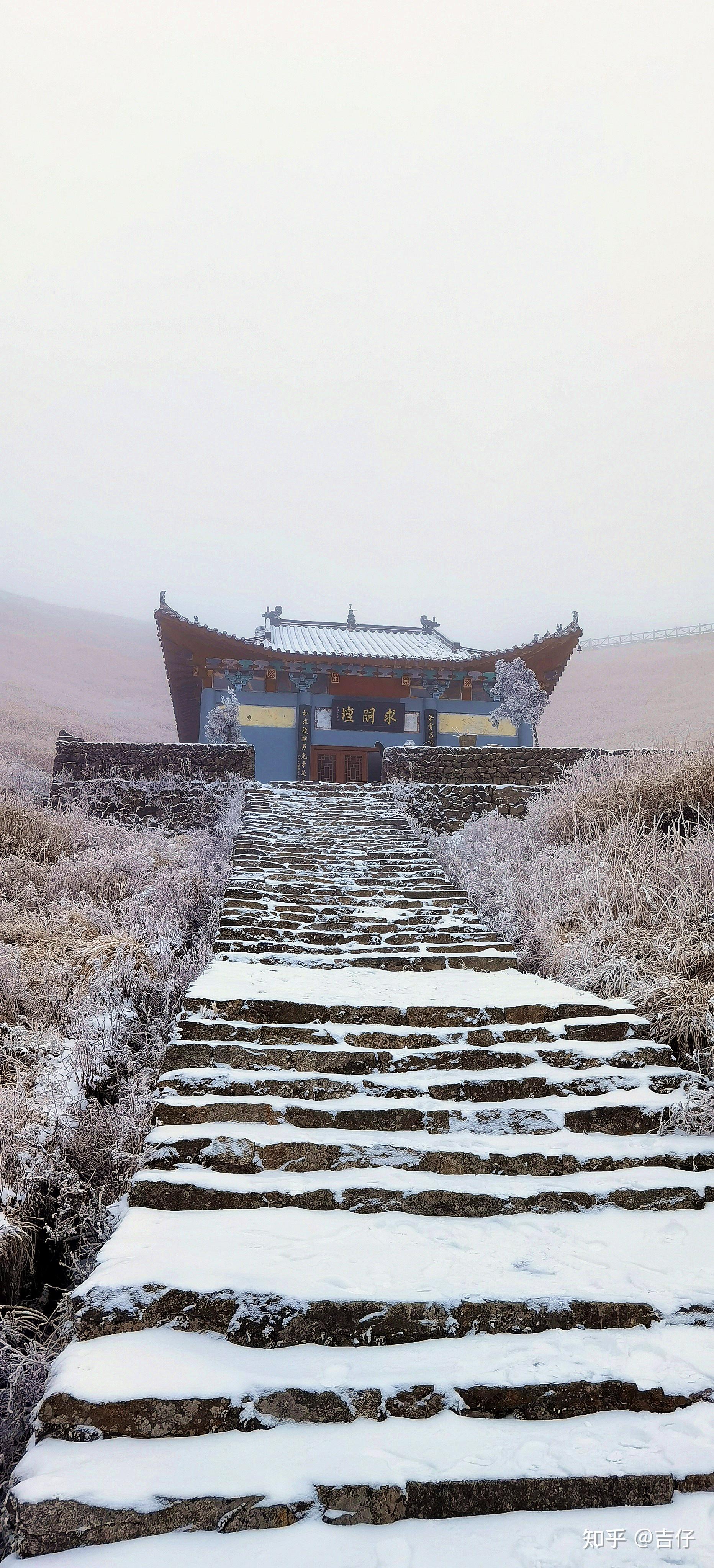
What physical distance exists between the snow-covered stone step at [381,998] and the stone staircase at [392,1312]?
3 centimetres

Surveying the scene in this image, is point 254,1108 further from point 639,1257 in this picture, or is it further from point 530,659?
point 530,659

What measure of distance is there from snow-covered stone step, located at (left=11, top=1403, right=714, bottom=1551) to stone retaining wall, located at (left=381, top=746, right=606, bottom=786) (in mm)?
8438

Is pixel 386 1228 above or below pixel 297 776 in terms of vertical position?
below

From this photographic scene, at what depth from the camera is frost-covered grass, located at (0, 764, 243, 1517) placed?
230cm

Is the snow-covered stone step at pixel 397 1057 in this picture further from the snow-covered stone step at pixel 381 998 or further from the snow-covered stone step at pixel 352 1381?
the snow-covered stone step at pixel 352 1381

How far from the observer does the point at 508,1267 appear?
6.99ft

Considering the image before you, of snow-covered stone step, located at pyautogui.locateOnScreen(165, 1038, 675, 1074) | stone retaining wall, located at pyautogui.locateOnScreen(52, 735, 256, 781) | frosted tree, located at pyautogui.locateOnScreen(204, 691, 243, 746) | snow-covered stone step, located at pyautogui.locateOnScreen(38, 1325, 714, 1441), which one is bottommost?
snow-covered stone step, located at pyautogui.locateOnScreen(38, 1325, 714, 1441)

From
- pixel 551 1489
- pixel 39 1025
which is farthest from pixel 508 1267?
pixel 39 1025

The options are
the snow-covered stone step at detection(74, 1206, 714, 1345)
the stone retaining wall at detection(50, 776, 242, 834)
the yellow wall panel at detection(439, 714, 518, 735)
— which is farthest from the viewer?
the yellow wall panel at detection(439, 714, 518, 735)

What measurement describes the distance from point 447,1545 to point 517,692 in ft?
49.0

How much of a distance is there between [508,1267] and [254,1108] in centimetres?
109

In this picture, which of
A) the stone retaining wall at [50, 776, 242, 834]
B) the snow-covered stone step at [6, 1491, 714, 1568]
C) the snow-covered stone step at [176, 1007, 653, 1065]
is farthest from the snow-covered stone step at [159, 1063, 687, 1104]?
the stone retaining wall at [50, 776, 242, 834]

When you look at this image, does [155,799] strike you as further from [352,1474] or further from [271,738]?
[352,1474]

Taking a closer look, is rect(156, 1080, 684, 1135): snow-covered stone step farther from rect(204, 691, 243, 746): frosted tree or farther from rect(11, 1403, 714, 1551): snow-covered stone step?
rect(204, 691, 243, 746): frosted tree
